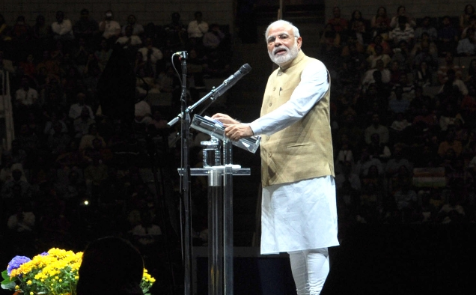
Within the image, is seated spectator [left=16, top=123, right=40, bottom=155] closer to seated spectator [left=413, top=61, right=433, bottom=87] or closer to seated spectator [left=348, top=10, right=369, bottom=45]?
seated spectator [left=348, top=10, right=369, bottom=45]

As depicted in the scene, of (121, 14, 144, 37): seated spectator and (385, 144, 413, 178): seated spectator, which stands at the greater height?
(121, 14, 144, 37): seated spectator

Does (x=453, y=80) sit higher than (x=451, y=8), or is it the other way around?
(x=451, y=8)

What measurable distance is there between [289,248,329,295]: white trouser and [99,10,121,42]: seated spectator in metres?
8.73

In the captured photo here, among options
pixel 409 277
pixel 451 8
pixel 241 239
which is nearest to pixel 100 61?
pixel 241 239

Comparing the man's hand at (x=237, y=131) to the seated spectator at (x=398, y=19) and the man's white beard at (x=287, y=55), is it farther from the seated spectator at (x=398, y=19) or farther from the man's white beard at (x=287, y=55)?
the seated spectator at (x=398, y=19)

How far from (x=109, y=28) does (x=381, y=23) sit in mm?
4086

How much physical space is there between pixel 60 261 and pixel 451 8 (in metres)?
10.4

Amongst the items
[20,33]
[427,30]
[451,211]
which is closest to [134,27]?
[20,33]

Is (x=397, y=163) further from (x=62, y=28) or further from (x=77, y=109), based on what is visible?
(x=62, y=28)

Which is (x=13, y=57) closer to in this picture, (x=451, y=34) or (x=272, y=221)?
(x=451, y=34)

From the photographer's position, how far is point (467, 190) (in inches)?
333

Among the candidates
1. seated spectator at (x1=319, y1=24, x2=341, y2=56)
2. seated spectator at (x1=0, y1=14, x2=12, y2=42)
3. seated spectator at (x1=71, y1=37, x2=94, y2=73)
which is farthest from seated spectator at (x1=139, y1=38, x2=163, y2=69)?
seated spectator at (x1=319, y1=24, x2=341, y2=56)

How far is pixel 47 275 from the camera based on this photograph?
11.3 feet

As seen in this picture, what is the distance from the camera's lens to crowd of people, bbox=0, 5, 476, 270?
8.41 m
